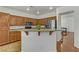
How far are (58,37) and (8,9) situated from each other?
78cm

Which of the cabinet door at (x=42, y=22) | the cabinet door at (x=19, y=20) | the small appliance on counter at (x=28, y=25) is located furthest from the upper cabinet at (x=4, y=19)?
the cabinet door at (x=42, y=22)

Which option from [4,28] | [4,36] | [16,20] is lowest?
[4,36]

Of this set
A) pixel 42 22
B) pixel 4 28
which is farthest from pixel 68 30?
pixel 4 28

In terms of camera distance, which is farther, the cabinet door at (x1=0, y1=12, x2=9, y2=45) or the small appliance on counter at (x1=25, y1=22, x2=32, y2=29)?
the small appliance on counter at (x1=25, y1=22, x2=32, y2=29)

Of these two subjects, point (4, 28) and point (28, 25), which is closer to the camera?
point (4, 28)

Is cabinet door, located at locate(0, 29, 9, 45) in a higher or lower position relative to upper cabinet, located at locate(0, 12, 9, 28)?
lower

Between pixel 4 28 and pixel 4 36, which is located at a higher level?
pixel 4 28

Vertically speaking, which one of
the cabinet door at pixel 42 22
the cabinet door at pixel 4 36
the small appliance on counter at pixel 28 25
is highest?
the cabinet door at pixel 42 22

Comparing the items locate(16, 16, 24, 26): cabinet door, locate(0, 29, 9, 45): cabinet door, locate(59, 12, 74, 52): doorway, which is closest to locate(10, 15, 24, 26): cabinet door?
locate(16, 16, 24, 26): cabinet door

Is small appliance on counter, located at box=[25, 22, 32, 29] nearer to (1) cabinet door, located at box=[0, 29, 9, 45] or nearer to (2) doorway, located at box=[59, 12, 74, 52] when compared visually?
(1) cabinet door, located at box=[0, 29, 9, 45]

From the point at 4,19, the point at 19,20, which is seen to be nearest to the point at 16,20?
the point at 19,20

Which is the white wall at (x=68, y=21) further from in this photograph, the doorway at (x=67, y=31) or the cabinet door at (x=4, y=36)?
the cabinet door at (x=4, y=36)

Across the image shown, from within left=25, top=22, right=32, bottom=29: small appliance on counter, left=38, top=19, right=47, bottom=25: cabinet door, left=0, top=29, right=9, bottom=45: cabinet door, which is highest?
left=38, top=19, right=47, bottom=25: cabinet door

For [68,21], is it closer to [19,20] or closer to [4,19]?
[19,20]
